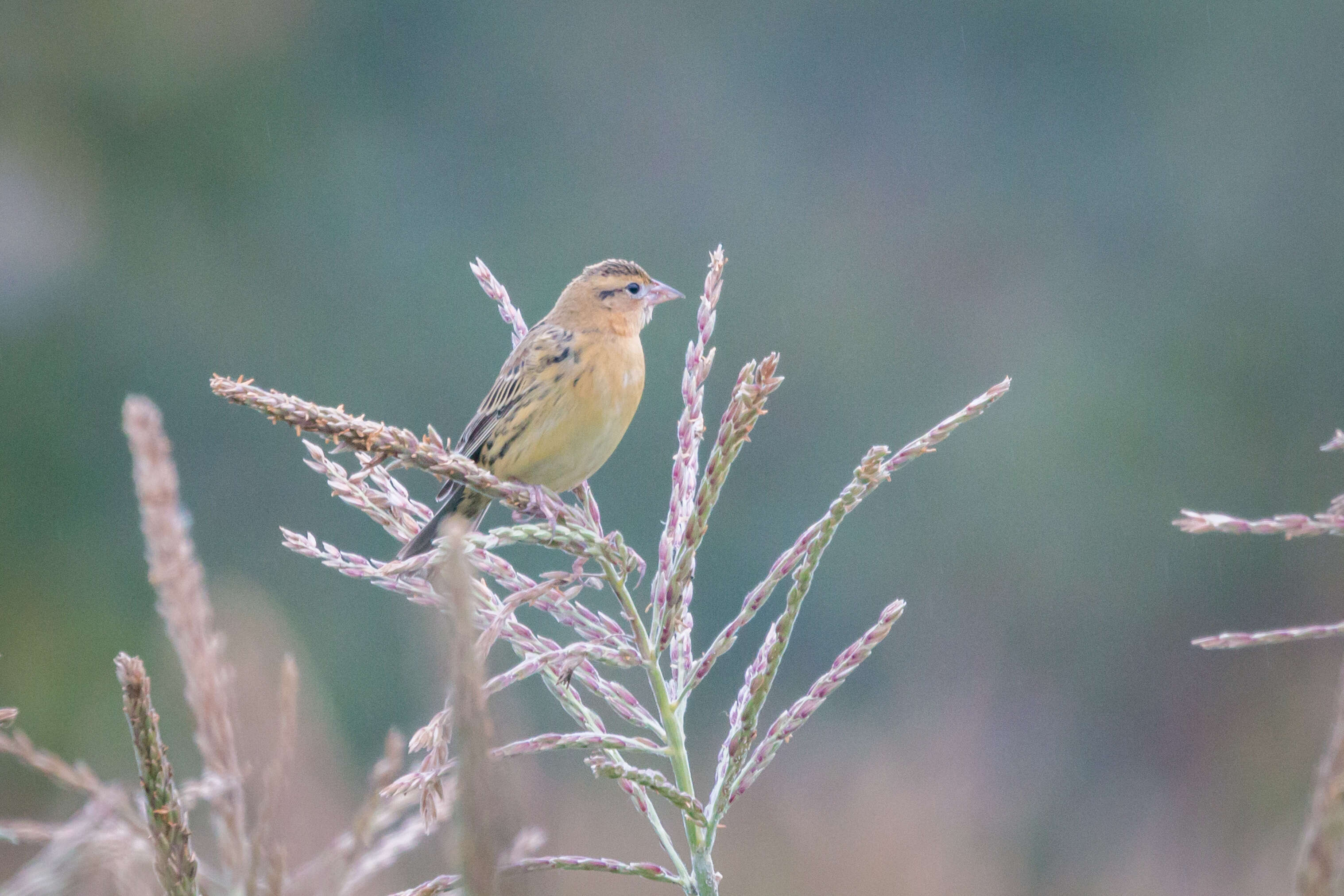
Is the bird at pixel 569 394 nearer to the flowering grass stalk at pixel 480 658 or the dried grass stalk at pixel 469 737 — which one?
the flowering grass stalk at pixel 480 658

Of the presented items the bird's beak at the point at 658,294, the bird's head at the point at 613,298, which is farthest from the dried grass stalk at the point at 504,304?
the bird's beak at the point at 658,294

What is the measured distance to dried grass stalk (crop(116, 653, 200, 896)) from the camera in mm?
822

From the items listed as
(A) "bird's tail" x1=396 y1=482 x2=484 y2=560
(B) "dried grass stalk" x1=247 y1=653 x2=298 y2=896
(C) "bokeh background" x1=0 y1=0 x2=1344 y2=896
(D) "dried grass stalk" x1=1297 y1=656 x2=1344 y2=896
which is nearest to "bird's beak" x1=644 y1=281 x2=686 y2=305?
(A) "bird's tail" x1=396 y1=482 x2=484 y2=560

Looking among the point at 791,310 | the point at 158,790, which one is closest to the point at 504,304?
the point at 158,790

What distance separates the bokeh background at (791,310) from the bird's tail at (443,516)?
5657mm

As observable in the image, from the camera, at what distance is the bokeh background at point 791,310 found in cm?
1180

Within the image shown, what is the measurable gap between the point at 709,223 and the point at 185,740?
1100 cm

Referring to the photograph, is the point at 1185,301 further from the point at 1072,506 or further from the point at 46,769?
the point at 46,769

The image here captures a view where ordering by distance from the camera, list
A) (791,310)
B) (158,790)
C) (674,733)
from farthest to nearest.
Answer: (791,310) → (674,733) → (158,790)

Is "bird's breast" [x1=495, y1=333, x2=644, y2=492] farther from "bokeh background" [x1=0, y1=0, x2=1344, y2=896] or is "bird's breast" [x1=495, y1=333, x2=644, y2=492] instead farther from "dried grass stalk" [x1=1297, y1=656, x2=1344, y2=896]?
"bokeh background" [x1=0, y1=0, x2=1344, y2=896]

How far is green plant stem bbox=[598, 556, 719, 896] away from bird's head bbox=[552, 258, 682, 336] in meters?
2.11

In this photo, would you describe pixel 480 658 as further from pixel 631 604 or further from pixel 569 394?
pixel 569 394

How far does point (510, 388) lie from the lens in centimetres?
332

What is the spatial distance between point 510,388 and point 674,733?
2.17 metres
